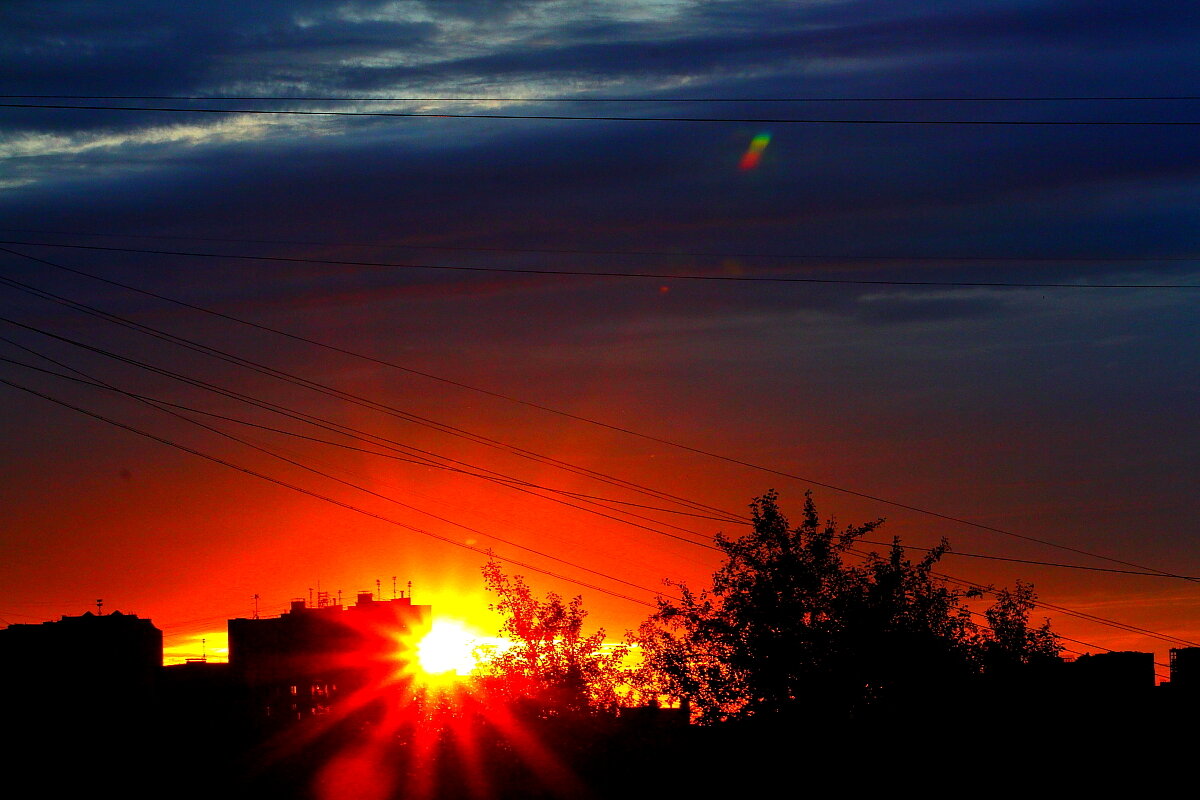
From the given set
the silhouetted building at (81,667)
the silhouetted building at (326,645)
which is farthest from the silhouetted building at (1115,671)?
the silhouetted building at (326,645)

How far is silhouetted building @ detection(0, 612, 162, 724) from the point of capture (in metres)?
46.4

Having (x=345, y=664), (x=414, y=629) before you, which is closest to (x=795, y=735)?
(x=345, y=664)

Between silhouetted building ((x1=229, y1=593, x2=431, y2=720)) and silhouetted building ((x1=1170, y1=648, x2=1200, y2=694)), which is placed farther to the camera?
silhouetted building ((x1=229, y1=593, x2=431, y2=720))

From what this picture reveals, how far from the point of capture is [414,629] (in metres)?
134

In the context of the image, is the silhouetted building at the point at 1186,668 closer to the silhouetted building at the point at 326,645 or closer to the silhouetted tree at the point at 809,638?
the silhouetted tree at the point at 809,638

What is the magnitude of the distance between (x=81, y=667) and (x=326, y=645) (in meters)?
50.5

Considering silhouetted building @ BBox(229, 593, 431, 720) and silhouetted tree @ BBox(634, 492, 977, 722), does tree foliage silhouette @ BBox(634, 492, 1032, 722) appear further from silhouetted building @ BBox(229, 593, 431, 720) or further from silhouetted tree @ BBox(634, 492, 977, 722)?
silhouetted building @ BBox(229, 593, 431, 720)

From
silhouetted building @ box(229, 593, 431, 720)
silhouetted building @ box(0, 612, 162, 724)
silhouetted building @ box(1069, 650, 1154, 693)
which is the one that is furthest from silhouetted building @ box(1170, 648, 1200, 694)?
silhouetted building @ box(229, 593, 431, 720)

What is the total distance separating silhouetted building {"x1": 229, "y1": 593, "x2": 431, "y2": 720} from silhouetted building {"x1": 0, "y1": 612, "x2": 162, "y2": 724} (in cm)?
2183

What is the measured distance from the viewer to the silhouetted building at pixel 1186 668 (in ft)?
155

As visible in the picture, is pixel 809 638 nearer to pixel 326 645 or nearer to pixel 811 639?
pixel 811 639

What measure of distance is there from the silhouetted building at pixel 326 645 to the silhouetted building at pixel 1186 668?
201 ft

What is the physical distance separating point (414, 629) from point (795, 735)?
10415 cm

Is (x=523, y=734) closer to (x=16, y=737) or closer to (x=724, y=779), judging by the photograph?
(x=724, y=779)
